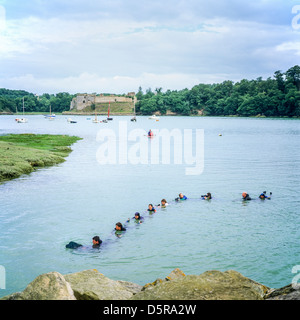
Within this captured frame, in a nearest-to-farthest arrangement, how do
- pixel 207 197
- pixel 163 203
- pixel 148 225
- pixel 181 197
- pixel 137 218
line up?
pixel 148 225 < pixel 137 218 < pixel 163 203 < pixel 181 197 < pixel 207 197

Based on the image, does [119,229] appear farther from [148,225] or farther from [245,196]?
[245,196]

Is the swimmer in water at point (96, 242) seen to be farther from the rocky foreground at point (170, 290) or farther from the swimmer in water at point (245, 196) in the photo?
the swimmer in water at point (245, 196)

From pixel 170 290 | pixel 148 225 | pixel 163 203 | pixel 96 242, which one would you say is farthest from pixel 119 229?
pixel 170 290

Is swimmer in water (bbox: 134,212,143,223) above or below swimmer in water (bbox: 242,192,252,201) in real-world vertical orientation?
below

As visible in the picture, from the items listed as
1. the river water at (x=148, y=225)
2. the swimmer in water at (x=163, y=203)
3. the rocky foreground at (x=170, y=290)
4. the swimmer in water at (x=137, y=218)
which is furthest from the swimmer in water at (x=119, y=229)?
the rocky foreground at (x=170, y=290)

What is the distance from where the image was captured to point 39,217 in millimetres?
25938

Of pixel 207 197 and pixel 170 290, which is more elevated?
pixel 170 290

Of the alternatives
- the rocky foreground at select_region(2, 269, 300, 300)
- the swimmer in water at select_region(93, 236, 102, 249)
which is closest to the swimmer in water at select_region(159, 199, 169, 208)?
the swimmer in water at select_region(93, 236, 102, 249)

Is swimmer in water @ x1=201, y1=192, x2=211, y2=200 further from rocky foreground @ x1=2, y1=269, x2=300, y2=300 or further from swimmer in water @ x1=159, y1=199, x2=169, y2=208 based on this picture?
rocky foreground @ x1=2, y1=269, x2=300, y2=300

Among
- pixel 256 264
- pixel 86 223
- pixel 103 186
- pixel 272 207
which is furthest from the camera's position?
pixel 103 186

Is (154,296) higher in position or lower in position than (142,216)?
higher

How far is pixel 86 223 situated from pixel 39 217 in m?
3.56
